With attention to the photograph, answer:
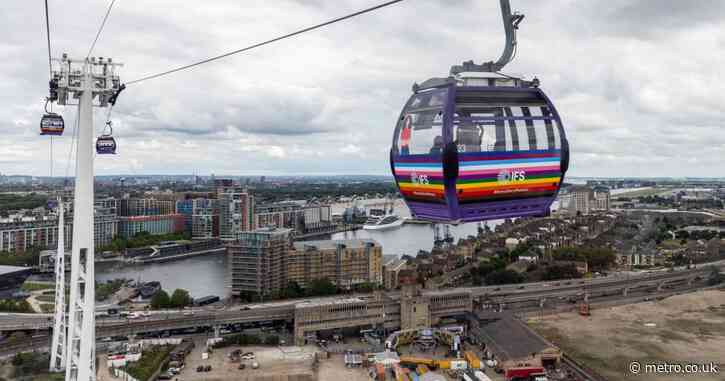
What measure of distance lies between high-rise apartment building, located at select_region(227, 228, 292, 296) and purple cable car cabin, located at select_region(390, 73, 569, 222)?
50.0ft

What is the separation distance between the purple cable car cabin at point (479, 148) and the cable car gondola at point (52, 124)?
8.64 ft

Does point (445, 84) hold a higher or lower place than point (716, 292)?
higher

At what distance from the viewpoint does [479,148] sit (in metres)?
1.96

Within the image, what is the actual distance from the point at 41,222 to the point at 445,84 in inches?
1229

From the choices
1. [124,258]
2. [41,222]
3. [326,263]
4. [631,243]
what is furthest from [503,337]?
[41,222]

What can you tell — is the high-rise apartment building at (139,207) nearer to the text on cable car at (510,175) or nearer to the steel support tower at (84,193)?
the steel support tower at (84,193)

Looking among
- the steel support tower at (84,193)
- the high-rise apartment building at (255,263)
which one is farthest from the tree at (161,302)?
the steel support tower at (84,193)

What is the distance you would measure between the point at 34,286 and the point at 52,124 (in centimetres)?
1948

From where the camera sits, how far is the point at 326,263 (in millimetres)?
18594

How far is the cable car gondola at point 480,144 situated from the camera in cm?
193

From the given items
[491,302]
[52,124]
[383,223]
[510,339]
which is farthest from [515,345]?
[383,223]

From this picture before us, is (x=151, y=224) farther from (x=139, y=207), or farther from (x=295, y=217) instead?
(x=295, y=217)

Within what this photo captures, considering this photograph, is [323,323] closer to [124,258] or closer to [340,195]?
[124,258]

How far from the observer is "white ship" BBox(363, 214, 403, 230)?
39.4 meters
